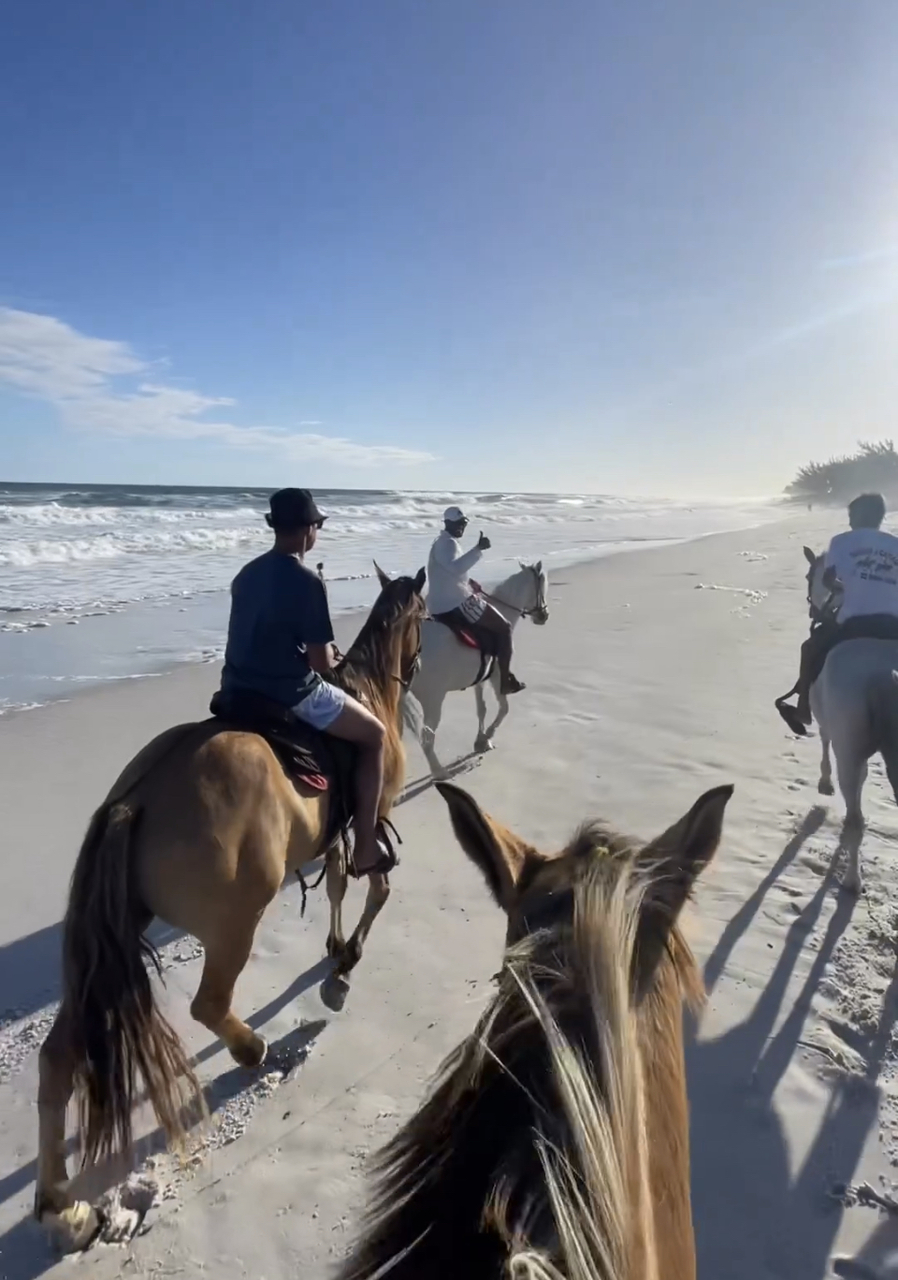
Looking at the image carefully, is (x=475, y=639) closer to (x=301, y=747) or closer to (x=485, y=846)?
(x=301, y=747)

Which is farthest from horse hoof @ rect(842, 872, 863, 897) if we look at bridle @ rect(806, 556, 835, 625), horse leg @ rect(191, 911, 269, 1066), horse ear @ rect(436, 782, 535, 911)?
horse ear @ rect(436, 782, 535, 911)

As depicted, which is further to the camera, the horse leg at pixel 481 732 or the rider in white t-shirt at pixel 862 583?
the horse leg at pixel 481 732

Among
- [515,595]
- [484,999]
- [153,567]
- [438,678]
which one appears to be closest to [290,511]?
[484,999]

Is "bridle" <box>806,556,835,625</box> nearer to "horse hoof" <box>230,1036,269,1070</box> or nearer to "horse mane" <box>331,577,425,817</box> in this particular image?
"horse mane" <box>331,577,425,817</box>

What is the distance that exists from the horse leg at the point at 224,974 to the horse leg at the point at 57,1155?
0.46 meters

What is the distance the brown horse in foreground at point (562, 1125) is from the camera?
2.91 feet

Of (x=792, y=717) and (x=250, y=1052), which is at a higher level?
(x=792, y=717)

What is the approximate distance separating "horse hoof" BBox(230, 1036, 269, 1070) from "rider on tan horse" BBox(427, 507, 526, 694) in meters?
4.50

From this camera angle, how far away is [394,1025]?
347cm

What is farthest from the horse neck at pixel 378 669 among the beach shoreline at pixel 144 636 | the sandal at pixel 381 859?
the beach shoreline at pixel 144 636

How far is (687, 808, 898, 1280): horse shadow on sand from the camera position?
2.40 m

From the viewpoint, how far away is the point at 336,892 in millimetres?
4027

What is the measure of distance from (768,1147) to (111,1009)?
2.45 meters

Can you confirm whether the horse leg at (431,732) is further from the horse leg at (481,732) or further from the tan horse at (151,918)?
the tan horse at (151,918)
